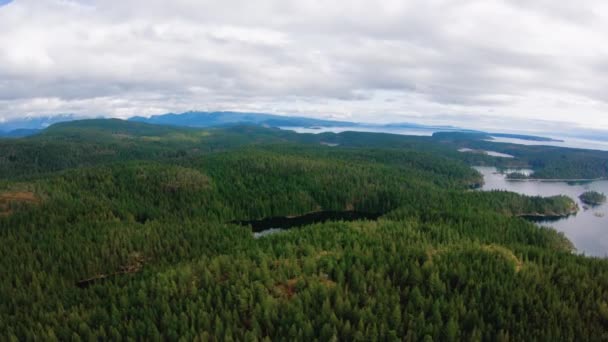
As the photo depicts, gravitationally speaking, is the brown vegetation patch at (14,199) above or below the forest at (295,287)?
above

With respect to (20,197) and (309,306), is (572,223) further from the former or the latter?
(20,197)

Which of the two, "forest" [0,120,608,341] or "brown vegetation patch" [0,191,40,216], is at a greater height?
"brown vegetation patch" [0,191,40,216]

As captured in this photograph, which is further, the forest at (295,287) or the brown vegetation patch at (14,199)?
the brown vegetation patch at (14,199)

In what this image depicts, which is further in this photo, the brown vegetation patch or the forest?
the brown vegetation patch

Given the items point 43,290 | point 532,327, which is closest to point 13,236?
point 43,290

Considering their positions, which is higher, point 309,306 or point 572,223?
point 309,306

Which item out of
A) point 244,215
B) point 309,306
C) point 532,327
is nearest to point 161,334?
point 309,306

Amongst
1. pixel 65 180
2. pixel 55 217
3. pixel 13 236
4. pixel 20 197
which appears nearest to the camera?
pixel 13 236

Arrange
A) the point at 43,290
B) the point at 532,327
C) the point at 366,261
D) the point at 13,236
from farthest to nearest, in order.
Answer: the point at 13,236, the point at 43,290, the point at 366,261, the point at 532,327

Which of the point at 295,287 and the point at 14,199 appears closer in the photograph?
the point at 295,287

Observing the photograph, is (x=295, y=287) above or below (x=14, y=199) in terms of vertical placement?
below

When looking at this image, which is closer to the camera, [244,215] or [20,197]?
[20,197]
